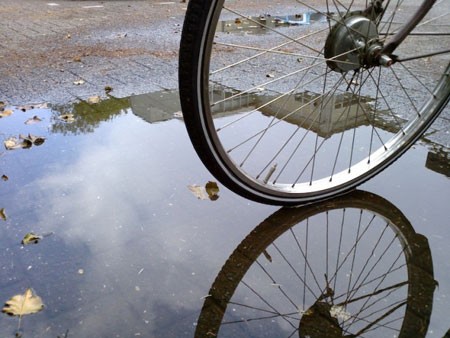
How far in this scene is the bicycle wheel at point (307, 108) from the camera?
1.96 meters

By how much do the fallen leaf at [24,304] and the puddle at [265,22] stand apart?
448 centimetres

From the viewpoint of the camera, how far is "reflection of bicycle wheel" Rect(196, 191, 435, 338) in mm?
1727

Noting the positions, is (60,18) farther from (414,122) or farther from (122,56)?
(414,122)

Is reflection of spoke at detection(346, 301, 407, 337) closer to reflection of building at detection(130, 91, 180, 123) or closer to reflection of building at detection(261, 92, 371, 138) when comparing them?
reflection of building at detection(261, 92, 371, 138)

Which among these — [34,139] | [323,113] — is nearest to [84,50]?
[34,139]

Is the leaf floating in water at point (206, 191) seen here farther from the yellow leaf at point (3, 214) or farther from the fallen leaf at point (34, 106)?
the fallen leaf at point (34, 106)

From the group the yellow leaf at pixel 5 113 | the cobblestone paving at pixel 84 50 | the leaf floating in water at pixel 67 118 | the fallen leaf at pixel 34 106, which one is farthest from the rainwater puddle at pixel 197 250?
the cobblestone paving at pixel 84 50

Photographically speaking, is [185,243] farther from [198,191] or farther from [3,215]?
[3,215]

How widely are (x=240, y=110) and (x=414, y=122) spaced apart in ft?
4.11

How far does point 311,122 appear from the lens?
324cm

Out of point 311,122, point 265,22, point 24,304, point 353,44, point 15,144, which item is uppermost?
point 353,44

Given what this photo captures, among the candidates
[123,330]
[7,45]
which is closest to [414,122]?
[123,330]

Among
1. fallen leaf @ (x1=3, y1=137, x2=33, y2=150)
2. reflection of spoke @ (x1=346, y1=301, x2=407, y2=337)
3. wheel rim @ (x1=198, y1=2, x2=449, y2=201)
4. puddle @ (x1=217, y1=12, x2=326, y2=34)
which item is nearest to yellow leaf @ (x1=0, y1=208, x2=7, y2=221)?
fallen leaf @ (x1=3, y1=137, x2=33, y2=150)

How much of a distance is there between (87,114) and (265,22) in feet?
12.4
